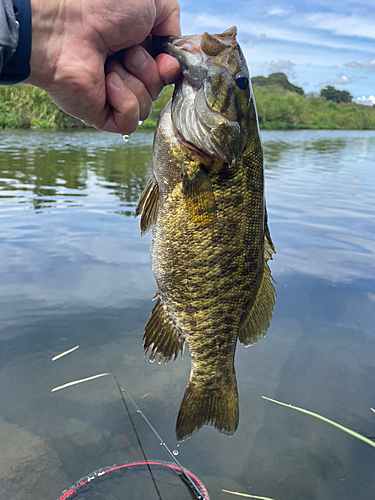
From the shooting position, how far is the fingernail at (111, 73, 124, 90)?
224 cm

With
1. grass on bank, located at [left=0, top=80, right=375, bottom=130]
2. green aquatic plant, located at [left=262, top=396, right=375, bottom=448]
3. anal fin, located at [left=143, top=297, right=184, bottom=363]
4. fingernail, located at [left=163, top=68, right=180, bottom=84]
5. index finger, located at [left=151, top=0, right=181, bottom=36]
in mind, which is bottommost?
green aquatic plant, located at [left=262, top=396, right=375, bottom=448]

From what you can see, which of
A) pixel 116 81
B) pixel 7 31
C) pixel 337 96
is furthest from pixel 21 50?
pixel 337 96

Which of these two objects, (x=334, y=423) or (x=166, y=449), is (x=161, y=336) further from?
(x=334, y=423)

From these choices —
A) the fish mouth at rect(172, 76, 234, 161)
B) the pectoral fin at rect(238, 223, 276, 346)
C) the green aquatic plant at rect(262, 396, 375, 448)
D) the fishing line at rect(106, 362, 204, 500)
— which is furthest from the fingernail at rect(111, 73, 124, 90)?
the green aquatic plant at rect(262, 396, 375, 448)

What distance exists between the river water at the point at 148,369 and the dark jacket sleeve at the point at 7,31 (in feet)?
9.00

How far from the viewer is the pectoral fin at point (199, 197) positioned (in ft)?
6.92

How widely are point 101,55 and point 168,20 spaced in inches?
17.2

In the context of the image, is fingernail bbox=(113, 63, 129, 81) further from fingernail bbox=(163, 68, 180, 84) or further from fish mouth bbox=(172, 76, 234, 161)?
fish mouth bbox=(172, 76, 234, 161)

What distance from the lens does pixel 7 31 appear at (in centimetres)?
183

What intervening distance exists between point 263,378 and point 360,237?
5.73m

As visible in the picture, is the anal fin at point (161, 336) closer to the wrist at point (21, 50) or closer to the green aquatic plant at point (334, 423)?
the wrist at point (21, 50)

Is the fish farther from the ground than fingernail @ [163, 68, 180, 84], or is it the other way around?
fingernail @ [163, 68, 180, 84]

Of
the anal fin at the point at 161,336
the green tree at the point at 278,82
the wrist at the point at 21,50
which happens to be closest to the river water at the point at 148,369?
the anal fin at the point at 161,336

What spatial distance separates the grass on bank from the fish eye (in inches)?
928
